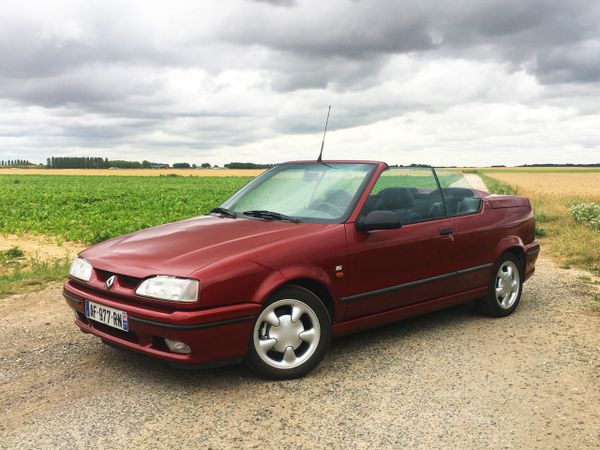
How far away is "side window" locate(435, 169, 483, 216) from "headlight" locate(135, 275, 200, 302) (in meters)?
2.70

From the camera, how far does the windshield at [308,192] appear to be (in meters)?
4.61

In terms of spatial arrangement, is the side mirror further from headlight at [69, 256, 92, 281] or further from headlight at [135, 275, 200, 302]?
headlight at [69, 256, 92, 281]

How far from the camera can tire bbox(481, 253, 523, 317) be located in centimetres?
568

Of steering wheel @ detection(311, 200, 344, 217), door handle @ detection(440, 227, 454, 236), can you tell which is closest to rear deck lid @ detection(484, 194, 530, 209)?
door handle @ detection(440, 227, 454, 236)

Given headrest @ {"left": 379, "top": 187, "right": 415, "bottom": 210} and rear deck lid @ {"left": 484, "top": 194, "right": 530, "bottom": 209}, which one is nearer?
headrest @ {"left": 379, "top": 187, "right": 415, "bottom": 210}

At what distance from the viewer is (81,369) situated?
4254 mm

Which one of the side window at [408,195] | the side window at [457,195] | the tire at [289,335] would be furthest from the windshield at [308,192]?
the side window at [457,195]

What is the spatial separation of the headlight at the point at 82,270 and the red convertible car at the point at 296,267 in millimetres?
12

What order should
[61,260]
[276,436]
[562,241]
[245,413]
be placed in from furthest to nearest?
[562,241] → [61,260] → [245,413] → [276,436]

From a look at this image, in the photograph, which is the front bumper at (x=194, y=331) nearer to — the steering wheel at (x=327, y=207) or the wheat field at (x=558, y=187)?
the steering wheel at (x=327, y=207)

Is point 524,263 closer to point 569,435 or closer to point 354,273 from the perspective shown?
point 354,273

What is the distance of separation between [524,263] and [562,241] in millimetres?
5099

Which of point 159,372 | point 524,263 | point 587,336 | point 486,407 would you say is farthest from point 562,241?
point 159,372

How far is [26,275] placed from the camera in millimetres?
7797
